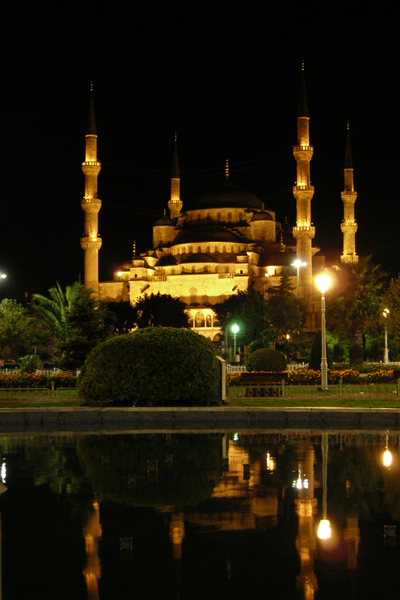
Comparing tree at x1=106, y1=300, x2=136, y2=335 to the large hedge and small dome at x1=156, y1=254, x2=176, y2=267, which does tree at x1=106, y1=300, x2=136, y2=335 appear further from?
the large hedge

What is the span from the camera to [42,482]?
9961 millimetres

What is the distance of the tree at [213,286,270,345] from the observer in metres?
53.8

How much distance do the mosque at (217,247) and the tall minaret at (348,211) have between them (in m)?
0.08

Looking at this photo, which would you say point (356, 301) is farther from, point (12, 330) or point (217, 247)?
point (217, 247)

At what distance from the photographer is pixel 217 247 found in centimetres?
7000

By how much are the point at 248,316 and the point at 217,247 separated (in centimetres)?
1651

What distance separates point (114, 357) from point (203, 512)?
955 cm

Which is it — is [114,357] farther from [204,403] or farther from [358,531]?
[358,531]

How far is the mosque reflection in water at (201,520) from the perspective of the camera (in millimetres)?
6000

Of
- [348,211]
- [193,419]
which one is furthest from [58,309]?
[348,211]

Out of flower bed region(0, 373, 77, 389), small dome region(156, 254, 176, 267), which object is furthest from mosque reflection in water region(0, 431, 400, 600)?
small dome region(156, 254, 176, 267)

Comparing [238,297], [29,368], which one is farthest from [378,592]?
[238,297]

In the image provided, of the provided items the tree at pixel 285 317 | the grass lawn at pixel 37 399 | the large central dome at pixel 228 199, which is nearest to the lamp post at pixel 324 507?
the grass lawn at pixel 37 399

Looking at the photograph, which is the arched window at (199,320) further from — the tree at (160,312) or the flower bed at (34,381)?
the flower bed at (34,381)
